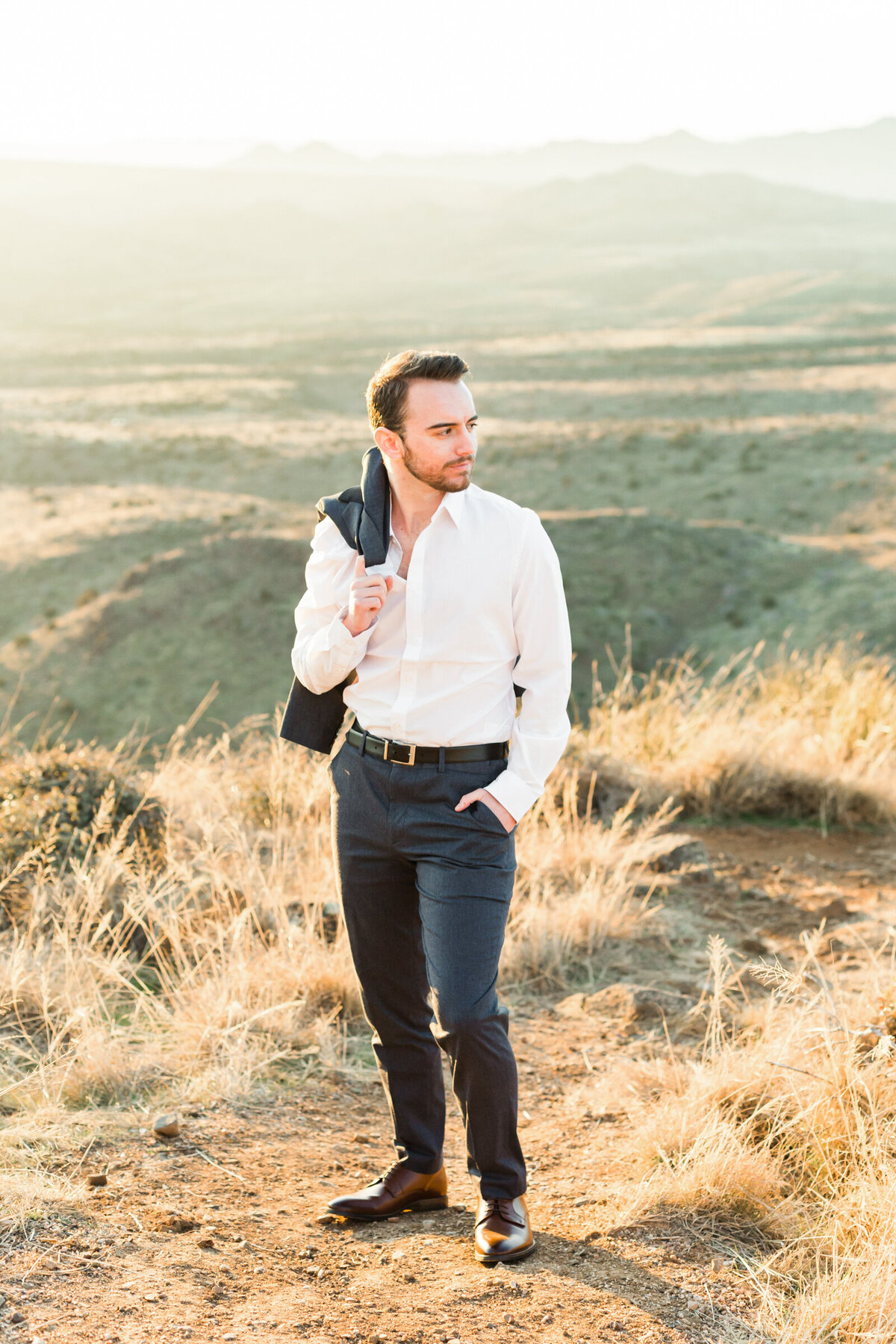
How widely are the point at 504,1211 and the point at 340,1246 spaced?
1.41 ft

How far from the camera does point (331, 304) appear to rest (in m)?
131

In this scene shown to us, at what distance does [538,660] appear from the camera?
2.68 metres

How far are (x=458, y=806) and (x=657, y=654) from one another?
770 inches

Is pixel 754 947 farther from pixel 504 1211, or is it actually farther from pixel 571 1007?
pixel 504 1211

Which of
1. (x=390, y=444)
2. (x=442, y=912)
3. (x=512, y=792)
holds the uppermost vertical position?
(x=390, y=444)

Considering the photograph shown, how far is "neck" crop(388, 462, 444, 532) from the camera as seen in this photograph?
271 cm

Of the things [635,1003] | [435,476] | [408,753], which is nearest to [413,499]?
[435,476]

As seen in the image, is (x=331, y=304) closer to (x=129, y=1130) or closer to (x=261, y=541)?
(x=261, y=541)

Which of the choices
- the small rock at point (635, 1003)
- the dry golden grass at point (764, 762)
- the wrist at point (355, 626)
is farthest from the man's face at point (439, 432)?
the dry golden grass at point (764, 762)

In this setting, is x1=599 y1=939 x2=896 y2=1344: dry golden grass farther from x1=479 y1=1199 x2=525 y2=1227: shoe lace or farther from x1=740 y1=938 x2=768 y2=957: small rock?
x1=740 y1=938 x2=768 y2=957: small rock

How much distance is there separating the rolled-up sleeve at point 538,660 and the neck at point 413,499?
0.23 m

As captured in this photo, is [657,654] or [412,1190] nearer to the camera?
[412,1190]

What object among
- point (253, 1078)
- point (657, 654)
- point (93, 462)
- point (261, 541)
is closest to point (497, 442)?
point (93, 462)

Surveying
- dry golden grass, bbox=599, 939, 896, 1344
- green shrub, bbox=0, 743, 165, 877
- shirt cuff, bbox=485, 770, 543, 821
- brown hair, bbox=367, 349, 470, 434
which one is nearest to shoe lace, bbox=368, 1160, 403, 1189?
dry golden grass, bbox=599, 939, 896, 1344
